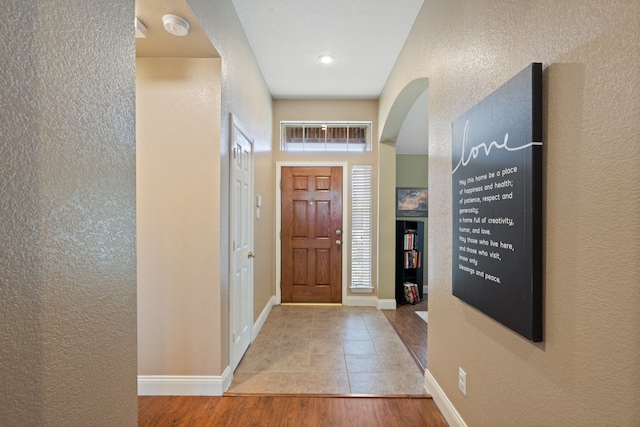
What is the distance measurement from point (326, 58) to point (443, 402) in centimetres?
304

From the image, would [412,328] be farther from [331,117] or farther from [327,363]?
[331,117]

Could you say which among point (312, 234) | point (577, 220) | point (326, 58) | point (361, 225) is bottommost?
point (312, 234)

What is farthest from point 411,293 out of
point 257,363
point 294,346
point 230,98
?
point 230,98

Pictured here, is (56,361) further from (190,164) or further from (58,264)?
(190,164)

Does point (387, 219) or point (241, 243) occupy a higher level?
point (387, 219)

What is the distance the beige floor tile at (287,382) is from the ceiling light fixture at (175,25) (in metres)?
2.35

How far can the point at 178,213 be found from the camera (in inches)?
82.4

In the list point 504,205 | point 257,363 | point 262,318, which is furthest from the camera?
point 262,318

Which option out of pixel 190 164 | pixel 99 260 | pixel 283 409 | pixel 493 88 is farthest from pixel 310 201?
pixel 99 260

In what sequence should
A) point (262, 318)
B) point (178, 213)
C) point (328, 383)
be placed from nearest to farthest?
point (178, 213), point (328, 383), point (262, 318)

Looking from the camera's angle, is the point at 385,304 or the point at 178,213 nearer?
the point at 178,213

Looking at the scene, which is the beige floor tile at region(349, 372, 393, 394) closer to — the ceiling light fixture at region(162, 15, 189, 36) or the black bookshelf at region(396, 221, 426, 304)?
the black bookshelf at region(396, 221, 426, 304)

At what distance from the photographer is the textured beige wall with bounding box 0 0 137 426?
0.69m

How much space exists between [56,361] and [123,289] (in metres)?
0.30
